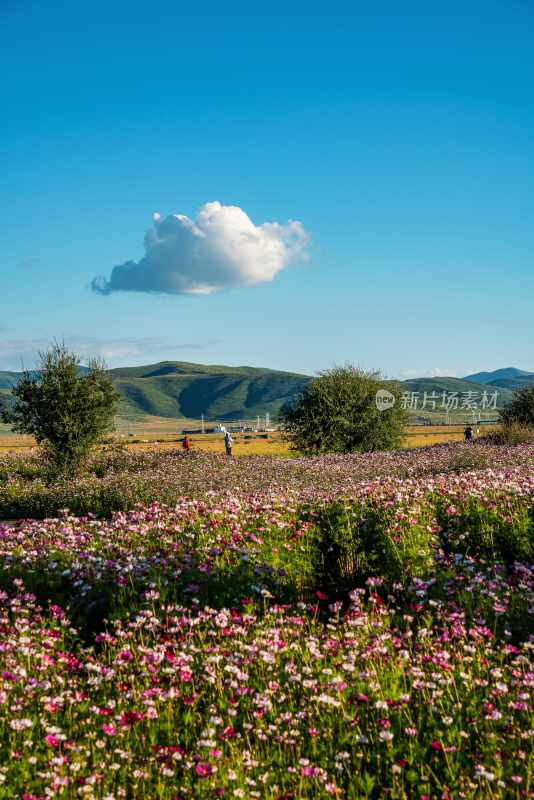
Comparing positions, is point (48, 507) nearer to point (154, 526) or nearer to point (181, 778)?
point (154, 526)

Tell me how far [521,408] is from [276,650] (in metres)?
49.1

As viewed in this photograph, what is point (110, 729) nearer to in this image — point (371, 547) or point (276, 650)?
point (276, 650)

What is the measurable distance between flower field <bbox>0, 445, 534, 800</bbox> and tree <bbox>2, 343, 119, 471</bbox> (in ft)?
60.8

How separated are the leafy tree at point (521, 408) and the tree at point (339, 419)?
29.4 ft

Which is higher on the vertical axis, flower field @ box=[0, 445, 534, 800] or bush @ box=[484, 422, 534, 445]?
bush @ box=[484, 422, 534, 445]

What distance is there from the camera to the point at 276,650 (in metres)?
6.13

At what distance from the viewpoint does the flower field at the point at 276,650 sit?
4484 mm

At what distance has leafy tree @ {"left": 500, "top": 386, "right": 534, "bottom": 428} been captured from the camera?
4891cm

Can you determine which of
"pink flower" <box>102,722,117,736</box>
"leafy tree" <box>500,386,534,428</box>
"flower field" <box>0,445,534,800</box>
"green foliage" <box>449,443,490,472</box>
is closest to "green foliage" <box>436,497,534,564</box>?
"flower field" <box>0,445,534,800</box>

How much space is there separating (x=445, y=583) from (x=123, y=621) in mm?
4186

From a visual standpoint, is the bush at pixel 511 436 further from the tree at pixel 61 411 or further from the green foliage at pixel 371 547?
the green foliage at pixel 371 547

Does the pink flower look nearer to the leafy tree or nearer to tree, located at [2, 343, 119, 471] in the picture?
tree, located at [2, 343, 119, 471]

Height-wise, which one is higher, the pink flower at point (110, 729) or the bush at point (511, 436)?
the bush at point (511, 436)

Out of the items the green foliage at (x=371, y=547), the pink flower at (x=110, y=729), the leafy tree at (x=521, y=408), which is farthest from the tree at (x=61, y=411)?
the leafy tree at (x=521, y=408)
